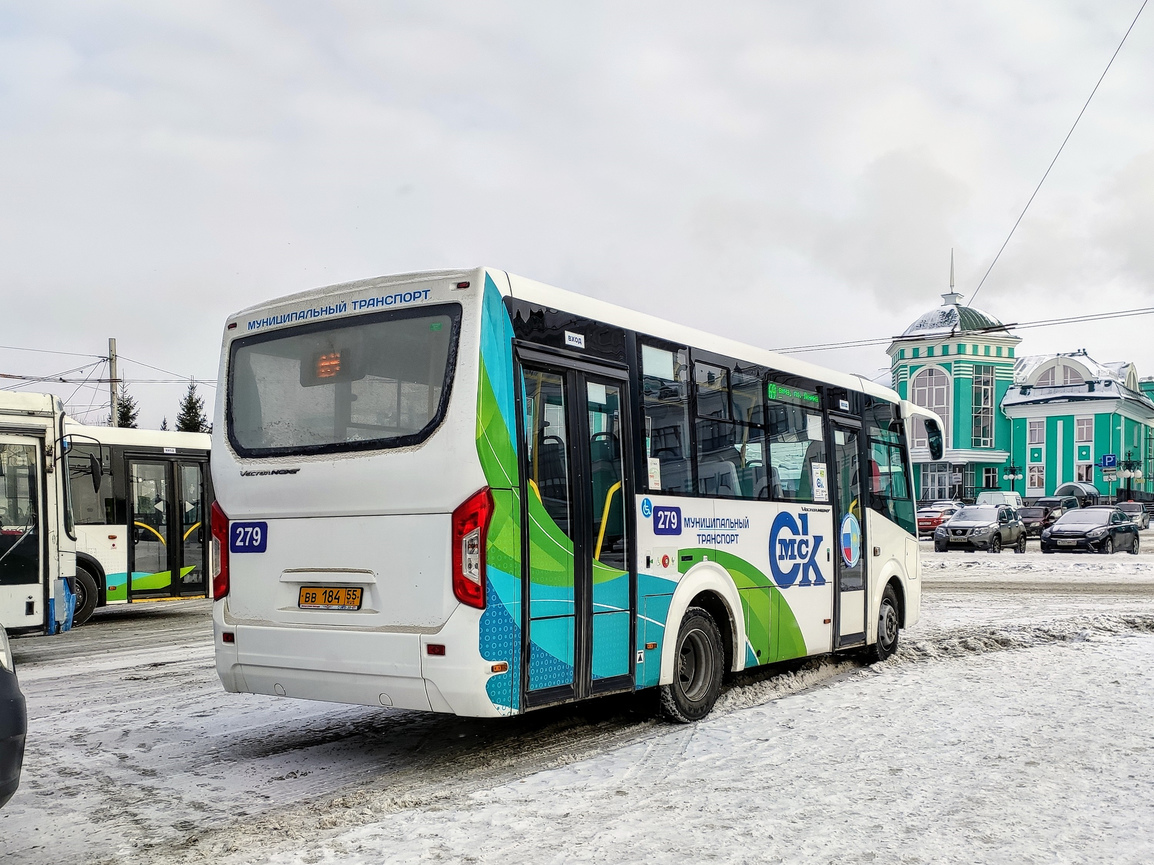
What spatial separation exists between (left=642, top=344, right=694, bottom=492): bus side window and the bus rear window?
187cm

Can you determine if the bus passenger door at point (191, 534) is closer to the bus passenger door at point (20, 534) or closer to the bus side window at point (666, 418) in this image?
the bus passenger door at point (20, 534)

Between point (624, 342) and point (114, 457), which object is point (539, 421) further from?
point (114, 457)

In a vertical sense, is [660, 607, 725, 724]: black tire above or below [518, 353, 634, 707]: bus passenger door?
below

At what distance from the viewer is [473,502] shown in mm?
6098

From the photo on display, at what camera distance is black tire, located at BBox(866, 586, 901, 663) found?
36.6ft

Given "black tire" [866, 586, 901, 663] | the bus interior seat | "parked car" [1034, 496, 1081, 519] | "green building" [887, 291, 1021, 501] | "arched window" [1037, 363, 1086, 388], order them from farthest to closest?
"arched window" [1037, 363, 1086, 388] < "green building" [887, 291, 1021, 501] < "parked car" [1034, 496, 1081, 519] < "black tire" [866, 586, 901, 663] < the bus interior seat

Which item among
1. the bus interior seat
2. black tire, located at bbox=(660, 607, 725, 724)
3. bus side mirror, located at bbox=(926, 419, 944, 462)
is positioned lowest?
black tire, located at bbox=(660, 607, 725, 724)

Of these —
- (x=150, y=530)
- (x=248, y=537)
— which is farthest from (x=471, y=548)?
(x=150, y=530)

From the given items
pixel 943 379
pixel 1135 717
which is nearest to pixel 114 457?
pixel 1135 717

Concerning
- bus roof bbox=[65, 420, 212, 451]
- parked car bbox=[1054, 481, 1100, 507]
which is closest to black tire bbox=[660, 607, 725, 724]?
bus roof bbox=[65, 420, 212, 451]

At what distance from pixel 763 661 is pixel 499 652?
11.4ft

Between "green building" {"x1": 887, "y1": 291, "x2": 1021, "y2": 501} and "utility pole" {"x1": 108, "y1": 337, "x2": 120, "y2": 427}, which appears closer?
"utility pole" {"x1": 108, "y1": 337, "x2": 120, "y2": 427}

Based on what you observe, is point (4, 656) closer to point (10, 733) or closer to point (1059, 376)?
point (10, 733)

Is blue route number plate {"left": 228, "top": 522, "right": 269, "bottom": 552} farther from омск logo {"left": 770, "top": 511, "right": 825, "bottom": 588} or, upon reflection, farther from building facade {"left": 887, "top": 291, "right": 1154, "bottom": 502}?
building facade {"left": 887, "top": 291, "right": 1154, "bottom": 502}
